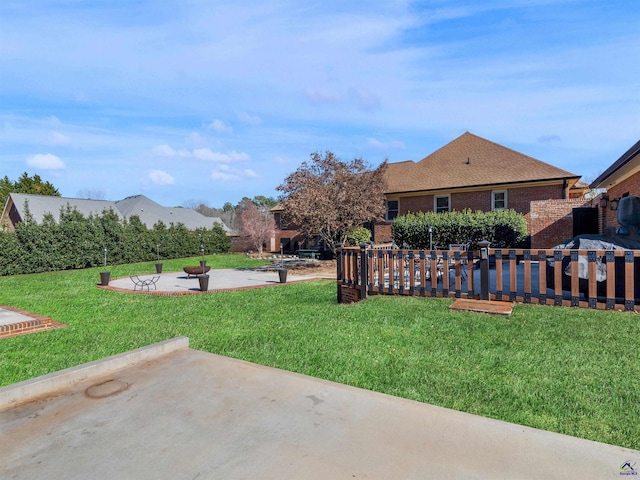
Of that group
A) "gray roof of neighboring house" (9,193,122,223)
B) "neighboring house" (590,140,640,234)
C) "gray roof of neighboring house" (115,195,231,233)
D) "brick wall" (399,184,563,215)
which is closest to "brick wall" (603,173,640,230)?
"neighboring house" (590,140,640,234)

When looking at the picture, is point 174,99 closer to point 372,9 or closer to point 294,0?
point 294,0

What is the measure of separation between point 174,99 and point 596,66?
612 inches

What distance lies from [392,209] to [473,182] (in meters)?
4.99

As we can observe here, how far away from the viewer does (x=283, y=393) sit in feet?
11.2

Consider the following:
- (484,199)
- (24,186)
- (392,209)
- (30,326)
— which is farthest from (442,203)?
(24,186)

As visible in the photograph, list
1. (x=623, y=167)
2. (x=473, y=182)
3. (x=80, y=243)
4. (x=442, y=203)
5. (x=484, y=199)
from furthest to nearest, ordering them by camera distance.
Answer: (x=442, y=203) < (x=80, y=243) < (x=473, y=182) < (x=484, y=199) < (x=623, y=167)

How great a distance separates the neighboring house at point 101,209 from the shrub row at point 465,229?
760 inches

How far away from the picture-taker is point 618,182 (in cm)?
1111

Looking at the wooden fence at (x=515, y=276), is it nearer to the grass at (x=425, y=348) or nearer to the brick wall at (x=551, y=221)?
the grass at (x=425, y=348)

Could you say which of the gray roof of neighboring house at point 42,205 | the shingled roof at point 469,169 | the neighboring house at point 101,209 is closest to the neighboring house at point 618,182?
the shingled roof at point 469,169

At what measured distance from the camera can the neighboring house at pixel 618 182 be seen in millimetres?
7932

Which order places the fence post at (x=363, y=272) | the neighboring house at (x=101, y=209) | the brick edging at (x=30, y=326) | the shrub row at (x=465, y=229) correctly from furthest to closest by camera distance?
the neighboring house at (x=101, y=209)
the shrub row at (x=465, y=229)
the fence post at (x=363, y=272)
the brick edging at (x=30, y=326)

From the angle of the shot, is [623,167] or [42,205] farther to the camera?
[42,205]

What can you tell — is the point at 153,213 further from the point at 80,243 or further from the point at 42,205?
the point at 80,243
